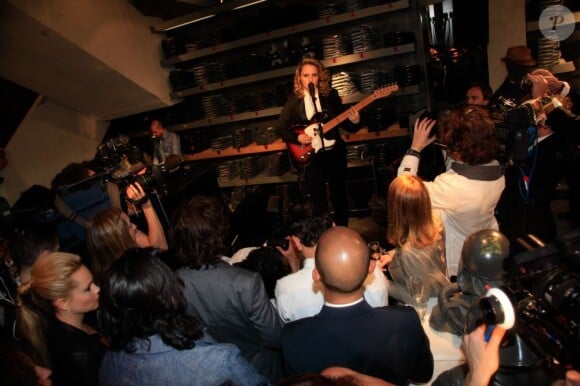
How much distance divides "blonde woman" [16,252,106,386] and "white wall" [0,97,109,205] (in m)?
4.16

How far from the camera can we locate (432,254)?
6.56 ft

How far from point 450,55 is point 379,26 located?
166 cm

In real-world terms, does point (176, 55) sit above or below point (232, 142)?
above

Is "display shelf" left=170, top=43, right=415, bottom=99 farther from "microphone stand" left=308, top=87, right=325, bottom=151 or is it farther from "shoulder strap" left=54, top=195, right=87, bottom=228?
"shoulder strap" left=54, top=195, right=87, bottom=228

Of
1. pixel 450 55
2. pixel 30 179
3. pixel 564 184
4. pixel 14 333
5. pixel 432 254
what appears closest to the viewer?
pixel 14 333

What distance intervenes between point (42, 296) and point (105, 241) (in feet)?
1.65

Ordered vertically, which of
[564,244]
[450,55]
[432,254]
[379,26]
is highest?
[379,26]

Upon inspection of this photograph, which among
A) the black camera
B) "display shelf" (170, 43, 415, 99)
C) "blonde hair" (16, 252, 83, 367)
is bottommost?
"blonde hair" (16, 252, 83, 367)

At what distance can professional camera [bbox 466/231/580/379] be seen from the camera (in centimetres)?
98

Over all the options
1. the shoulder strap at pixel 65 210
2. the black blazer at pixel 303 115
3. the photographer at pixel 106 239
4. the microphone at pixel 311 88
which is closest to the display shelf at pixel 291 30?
the black blazer at pixel 303 115

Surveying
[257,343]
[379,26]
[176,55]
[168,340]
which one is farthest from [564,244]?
[176,55]

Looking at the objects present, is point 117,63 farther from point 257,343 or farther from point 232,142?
point 257,343

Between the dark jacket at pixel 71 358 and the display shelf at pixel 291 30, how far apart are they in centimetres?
390

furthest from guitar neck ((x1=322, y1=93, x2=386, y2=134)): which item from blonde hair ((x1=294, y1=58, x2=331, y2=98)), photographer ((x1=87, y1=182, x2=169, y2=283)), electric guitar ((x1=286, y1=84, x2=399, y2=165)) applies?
photographer ((x1=87, y1=182, x2=169, y2=283))
